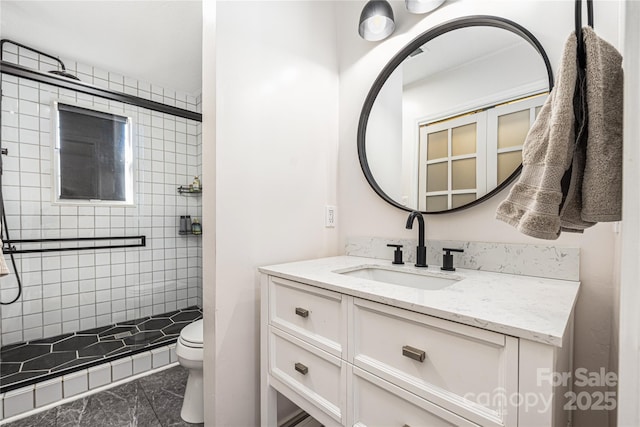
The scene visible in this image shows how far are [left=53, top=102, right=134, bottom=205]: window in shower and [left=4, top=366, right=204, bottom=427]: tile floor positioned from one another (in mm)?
1407

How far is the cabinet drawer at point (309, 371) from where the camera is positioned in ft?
2.88

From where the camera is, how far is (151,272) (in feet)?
8.21

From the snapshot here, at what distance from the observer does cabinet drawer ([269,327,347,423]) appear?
877 mm

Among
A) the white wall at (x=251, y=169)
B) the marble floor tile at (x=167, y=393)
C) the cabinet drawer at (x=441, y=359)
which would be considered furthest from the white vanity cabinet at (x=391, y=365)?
the marble floor tile at (x=167, y=393)

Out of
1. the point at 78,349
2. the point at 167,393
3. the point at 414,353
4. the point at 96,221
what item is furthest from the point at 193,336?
the point at 96,221

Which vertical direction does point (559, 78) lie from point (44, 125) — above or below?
below

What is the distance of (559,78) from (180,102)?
303 cm

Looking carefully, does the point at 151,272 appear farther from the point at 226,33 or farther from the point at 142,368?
the point at 226,33

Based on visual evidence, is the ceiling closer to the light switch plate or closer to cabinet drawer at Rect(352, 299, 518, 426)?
the light switch plate

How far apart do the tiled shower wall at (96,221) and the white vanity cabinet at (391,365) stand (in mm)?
1856

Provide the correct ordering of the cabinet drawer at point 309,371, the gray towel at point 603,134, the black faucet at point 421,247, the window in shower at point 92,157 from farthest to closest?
the window in shower at point 92,157
the black faucet at point 421,247
the cabinet drawer at point 309,371
the gray towel at point 603,134

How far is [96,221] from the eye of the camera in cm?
226

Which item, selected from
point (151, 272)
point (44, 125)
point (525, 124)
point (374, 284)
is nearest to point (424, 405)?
point (374, 284)

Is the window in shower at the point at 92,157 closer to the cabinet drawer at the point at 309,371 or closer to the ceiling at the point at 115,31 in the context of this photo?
the ceiling at the point at 115,31
